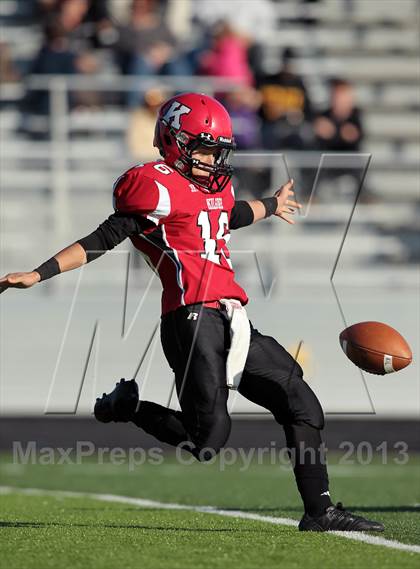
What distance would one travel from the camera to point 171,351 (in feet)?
16.7

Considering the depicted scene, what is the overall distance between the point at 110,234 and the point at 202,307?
18.1 inches

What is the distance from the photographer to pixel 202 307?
5.06m

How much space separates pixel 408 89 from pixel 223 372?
937cm

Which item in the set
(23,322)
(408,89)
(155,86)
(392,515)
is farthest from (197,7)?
(392,515)

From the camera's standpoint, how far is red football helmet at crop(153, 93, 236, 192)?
5.16 m

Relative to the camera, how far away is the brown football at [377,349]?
5.29 metres

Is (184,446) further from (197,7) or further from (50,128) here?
(197,7)

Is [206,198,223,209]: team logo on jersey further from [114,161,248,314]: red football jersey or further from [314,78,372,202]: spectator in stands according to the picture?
[314,78,372,202]: spectator in stands

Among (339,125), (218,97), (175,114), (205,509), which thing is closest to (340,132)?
(339,125)

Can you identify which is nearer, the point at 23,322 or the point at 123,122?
the point at 23,322

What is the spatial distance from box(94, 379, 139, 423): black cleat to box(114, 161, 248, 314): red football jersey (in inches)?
14.3

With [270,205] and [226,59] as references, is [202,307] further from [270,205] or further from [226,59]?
[226,59]

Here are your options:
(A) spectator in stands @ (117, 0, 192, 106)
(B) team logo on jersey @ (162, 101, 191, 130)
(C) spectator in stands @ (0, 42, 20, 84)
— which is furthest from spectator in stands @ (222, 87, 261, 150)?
(B) team logo on jersey @ (162, 101, 191, 130)

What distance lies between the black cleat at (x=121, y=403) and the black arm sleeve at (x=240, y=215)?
0.79m
